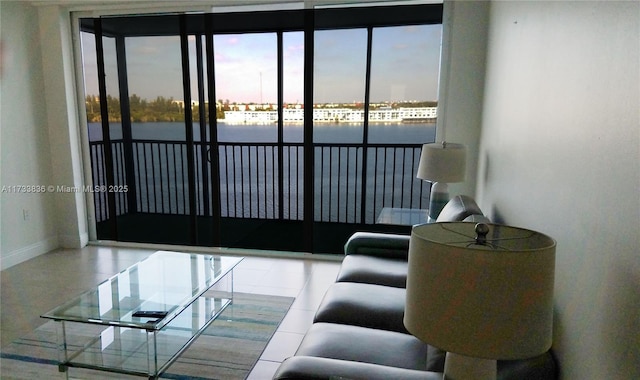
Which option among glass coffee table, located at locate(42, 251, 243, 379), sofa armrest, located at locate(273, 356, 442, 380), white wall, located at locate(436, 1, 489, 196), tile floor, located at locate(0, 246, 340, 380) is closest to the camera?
sofa armrest, located at locate(273, 356, 442, 380)

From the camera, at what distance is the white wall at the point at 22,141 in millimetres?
4031

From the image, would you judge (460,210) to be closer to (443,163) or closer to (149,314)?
(443,163)

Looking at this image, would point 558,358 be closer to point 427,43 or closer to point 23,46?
point 427,43

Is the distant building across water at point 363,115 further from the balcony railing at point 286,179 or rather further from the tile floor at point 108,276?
the tile floor at point 108,276

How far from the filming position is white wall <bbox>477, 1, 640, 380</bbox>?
0.97 m

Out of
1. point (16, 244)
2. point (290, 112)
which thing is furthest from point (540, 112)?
point (16, 244)

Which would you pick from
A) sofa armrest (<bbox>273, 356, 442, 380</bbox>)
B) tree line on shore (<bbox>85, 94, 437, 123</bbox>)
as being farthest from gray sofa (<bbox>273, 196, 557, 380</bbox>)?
tree line on shore (<bbox>85, 94, 437, 123</bbox>)

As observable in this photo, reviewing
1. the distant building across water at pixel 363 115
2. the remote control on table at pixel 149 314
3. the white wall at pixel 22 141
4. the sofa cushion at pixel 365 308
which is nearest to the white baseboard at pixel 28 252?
the white wall at pixel 22 141

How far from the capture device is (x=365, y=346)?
6.05ft

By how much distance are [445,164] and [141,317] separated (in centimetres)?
223

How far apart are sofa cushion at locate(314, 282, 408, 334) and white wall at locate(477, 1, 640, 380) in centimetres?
78

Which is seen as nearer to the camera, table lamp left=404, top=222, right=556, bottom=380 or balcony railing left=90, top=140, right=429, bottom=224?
table lamp left=404, top=222, right=556, bottom=380

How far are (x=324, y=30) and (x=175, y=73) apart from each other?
161cm

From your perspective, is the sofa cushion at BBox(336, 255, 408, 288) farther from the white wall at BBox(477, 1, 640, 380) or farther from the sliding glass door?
the sliding glass door
